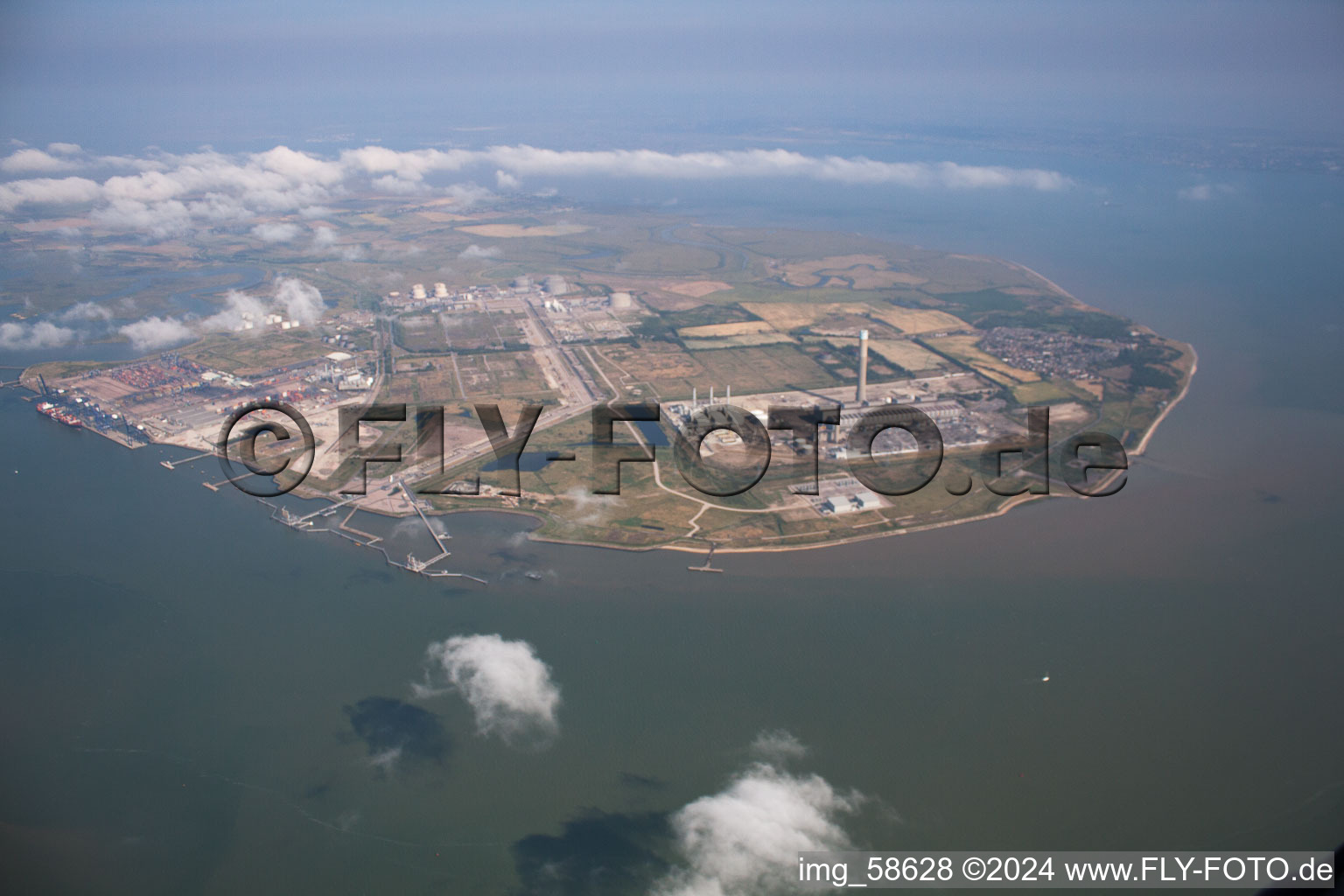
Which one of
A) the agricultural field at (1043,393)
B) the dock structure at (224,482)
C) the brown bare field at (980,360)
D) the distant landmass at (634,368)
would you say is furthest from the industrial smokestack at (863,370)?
the dock structure at (224,482)

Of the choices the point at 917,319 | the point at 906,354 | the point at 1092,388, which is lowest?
the point at 1092,388

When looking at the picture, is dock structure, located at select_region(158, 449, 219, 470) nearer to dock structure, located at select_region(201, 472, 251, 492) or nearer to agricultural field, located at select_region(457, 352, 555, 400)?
dock structure, located at select_region(201, 472, 251, 492)

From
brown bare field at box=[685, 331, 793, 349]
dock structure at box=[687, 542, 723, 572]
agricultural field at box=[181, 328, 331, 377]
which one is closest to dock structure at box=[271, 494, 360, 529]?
dock structure at box=[687, 542, 723, 572]

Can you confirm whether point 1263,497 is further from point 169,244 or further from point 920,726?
point 169,244

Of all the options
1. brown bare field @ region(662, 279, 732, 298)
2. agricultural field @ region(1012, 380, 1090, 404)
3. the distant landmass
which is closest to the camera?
the distant landmass

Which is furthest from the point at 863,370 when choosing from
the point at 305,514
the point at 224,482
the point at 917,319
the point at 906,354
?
the point at 224,482

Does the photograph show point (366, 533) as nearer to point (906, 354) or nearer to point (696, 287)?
point (906, 354)

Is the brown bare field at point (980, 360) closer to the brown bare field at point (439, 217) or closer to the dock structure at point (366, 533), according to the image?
the dock structure at point (366, 533)
